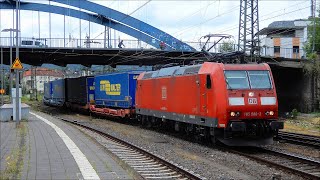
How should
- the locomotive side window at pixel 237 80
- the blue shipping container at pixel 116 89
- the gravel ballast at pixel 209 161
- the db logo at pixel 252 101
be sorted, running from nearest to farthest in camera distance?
the gravel ballast at pixel 209 161 → the db logo at pixel 252 101 → the locomotive side window at pixel 237 80 → the blue shipping container at pixel 116 89

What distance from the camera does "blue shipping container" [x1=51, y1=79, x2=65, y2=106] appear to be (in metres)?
47.6

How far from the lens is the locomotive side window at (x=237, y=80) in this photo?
48.8 feet

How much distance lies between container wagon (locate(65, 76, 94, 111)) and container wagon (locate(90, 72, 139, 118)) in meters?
1.20

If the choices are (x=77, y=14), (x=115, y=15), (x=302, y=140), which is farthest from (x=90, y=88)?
(x=77, y=14)

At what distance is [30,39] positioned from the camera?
44000 mm

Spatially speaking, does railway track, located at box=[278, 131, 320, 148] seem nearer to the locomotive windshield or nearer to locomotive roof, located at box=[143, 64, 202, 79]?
the locomotive windshield

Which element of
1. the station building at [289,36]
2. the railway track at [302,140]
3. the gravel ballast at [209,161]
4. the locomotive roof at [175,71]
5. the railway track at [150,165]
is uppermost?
the station building at [289,36]

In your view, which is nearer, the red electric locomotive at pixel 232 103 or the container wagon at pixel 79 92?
the red electric locomotive at pixel 232 103

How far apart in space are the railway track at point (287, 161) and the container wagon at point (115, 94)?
13.2 meters

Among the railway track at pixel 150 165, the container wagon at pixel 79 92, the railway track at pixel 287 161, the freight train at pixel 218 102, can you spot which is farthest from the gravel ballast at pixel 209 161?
the container wagon at pixel 79 92

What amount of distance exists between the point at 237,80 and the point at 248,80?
1.39ft

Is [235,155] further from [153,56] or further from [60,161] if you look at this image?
[153,56]

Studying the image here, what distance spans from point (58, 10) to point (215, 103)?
Result: 56839mm

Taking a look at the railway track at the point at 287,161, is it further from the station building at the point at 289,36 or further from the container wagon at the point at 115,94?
the station building at the point at 289,36
